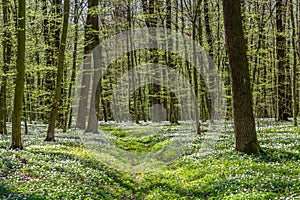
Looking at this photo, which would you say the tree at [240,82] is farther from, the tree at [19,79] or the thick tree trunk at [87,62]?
the thick tree trunk at [87,62]

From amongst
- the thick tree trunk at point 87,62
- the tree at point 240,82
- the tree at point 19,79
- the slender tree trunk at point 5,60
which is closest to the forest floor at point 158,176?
the tree at point 240,82

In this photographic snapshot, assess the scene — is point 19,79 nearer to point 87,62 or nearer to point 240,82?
point 240,82

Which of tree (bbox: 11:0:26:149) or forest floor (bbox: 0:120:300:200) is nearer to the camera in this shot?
forest floor (bbox: 0:120:300:200)

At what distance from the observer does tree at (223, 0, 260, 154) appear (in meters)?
13.8

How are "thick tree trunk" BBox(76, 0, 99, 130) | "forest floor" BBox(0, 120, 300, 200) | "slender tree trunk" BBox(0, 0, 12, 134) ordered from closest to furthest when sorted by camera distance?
"forest floor" BBox(0, 120, 300, 200) → "slender tree trunk" BBox(0, 0, 12, 134) → "thick tree trunk" BBox(76, 0, 99, 130)

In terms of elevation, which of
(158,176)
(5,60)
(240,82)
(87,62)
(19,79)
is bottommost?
(158,176)

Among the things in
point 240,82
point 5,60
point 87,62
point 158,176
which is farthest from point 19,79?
point 87,62

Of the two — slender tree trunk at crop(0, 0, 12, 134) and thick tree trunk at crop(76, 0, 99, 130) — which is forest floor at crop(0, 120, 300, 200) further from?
thick tree trunk at crop(76, 0, 99, 130)

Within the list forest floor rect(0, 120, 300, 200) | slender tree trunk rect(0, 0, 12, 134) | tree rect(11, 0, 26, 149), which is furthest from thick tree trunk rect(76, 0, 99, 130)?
tree rect(11, 0, 26, 149)

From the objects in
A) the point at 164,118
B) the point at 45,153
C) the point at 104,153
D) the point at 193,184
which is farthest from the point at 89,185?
the point at 164,118

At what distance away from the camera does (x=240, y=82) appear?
13.8 metres

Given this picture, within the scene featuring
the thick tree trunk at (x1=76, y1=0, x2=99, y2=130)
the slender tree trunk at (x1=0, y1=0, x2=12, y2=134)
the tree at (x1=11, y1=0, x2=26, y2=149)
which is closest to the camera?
the tree at (x1=11, y1=0, x2=26, y2=149)

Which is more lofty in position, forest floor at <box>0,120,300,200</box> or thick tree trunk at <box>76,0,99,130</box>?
thick tree trunk at <box>76,0,99,130</box>

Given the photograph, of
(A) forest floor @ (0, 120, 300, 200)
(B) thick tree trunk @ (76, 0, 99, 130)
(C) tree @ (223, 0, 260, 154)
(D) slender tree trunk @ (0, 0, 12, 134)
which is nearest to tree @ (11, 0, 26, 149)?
(A) forest floor @ (0, 120, 300, 200)
